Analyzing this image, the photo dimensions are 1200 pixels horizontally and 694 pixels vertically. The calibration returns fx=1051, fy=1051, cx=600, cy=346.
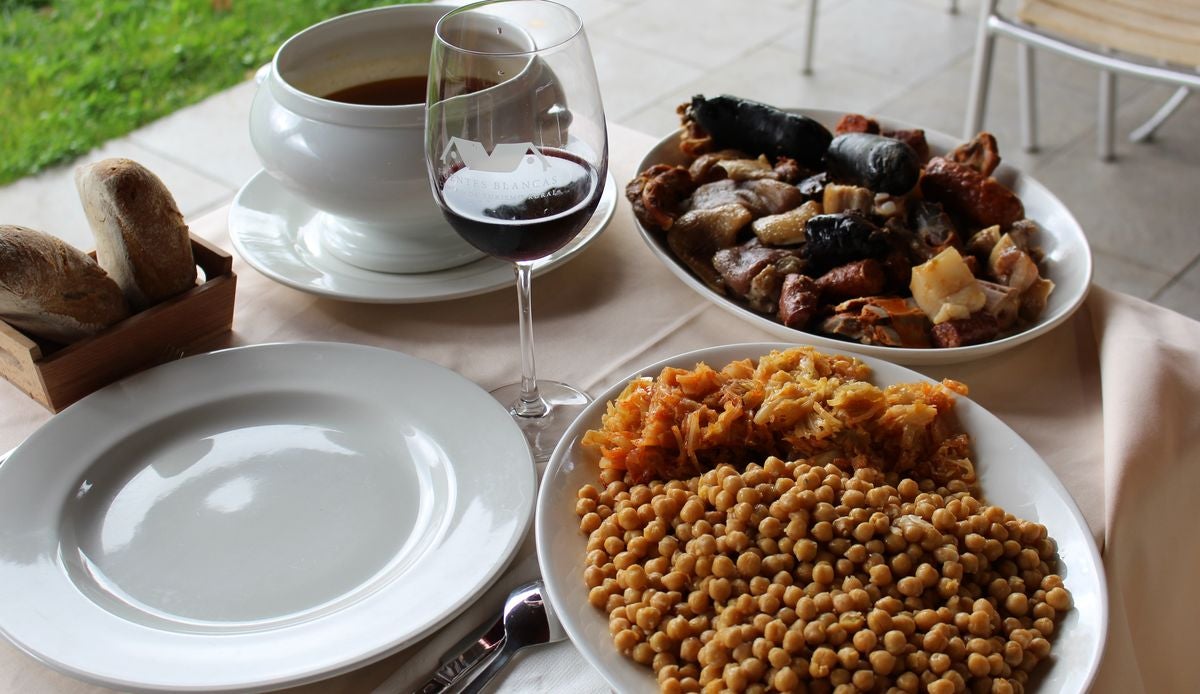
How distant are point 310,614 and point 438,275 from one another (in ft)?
1.63

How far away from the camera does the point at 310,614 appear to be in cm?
86

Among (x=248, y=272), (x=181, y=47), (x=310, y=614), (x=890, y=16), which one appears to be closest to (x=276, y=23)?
(x=181, y=47)

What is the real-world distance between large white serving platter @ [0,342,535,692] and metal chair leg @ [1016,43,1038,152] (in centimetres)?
272

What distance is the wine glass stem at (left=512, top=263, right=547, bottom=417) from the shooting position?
3.34ft

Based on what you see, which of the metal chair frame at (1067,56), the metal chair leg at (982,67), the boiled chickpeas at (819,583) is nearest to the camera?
the boiled chickpeas at (819,583)

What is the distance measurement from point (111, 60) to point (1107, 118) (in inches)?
132

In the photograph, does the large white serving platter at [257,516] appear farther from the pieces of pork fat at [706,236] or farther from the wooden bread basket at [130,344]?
the pieces of pork fat at [706,236]

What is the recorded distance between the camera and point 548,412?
1.09 meters

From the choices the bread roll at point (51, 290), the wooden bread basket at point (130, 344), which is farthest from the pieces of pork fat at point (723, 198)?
the bread roll at point (51, 290)

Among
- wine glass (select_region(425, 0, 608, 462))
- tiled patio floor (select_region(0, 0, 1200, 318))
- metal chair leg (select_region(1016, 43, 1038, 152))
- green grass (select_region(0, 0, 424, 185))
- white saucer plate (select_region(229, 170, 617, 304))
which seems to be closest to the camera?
wine glass (select_region(425, 0, 608, 462))

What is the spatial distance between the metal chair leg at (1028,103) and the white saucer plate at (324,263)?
2311mm

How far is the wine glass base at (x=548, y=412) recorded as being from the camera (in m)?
1.05

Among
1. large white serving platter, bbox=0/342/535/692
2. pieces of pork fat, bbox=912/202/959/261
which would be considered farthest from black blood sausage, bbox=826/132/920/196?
large white serving platter, bbox=0/342/535/692

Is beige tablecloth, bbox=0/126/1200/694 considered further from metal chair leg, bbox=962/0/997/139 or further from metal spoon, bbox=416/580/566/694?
metal chair leg, bbox=962/0/997/139
